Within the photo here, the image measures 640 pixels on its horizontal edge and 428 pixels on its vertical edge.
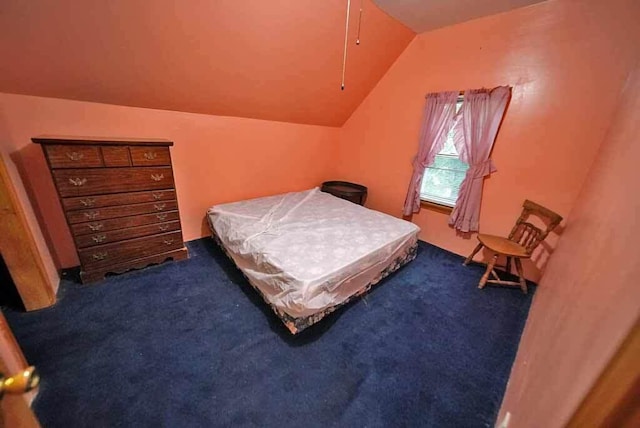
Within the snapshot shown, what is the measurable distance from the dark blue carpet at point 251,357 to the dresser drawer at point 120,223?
46cm

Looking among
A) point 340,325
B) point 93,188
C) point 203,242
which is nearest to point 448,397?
point 340,325

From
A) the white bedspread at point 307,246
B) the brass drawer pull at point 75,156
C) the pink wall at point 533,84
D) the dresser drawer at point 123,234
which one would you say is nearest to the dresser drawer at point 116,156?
the brass drawer pull at point 75,156

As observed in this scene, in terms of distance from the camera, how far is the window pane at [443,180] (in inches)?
108

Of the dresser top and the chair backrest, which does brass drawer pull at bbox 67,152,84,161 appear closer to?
the dresser top

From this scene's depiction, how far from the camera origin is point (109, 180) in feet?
5.97

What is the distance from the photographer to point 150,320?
64.3 inches

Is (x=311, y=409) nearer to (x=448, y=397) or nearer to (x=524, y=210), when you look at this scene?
(x=448, y=397)

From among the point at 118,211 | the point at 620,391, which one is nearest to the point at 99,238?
the point at 118,211

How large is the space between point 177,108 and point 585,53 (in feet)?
12.0

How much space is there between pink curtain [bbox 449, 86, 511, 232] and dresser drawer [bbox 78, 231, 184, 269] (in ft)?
10.2

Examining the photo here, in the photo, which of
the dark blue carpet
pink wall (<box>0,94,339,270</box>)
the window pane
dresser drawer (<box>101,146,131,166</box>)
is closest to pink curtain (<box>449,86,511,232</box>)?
the window pane

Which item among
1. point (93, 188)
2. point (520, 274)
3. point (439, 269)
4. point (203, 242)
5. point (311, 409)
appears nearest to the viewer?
point (311, 409)

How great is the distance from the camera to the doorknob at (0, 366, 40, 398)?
415 mm

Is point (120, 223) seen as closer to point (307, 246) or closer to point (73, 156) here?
point (73, 156)
